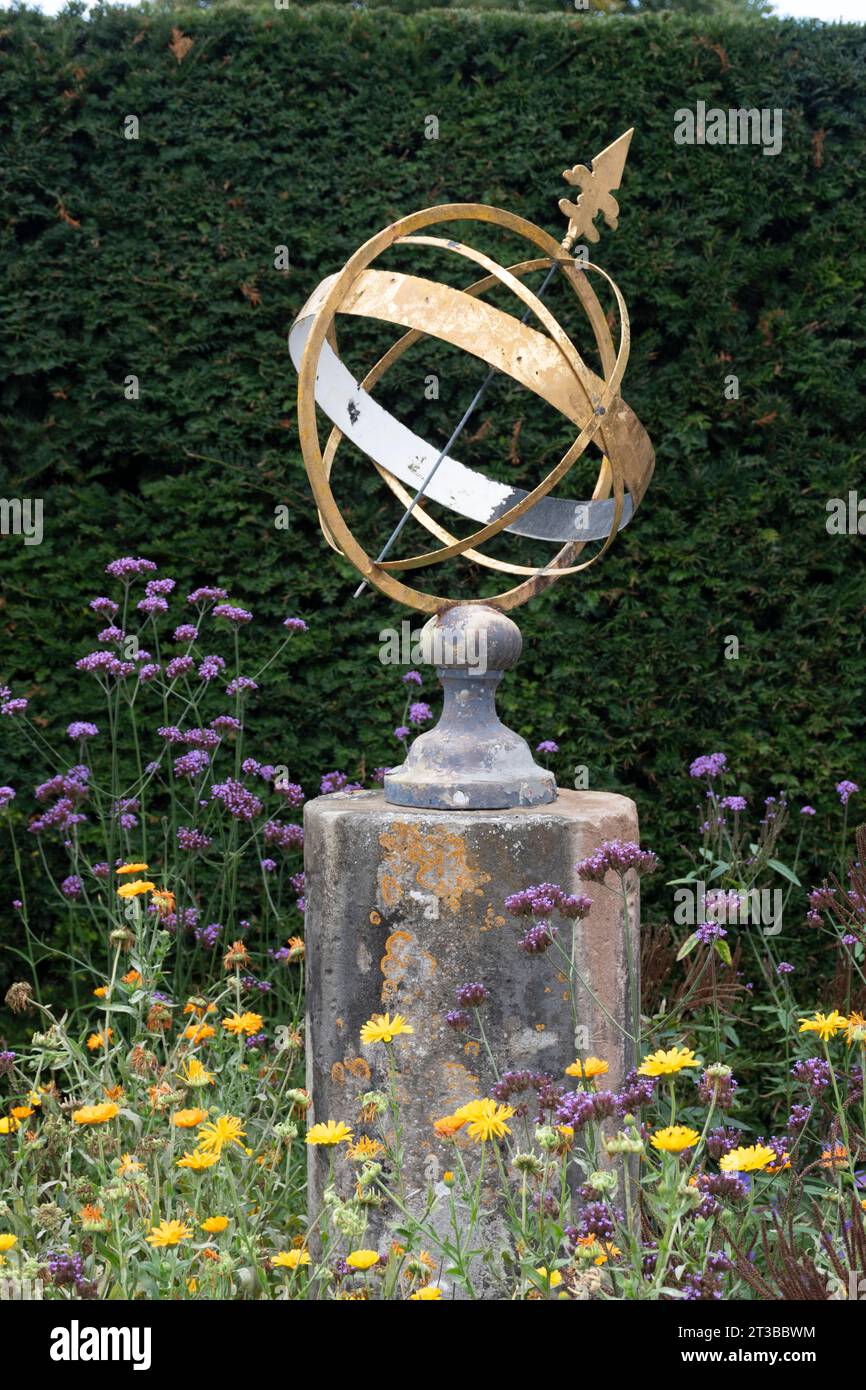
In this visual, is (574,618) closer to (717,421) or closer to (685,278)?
(717,421)

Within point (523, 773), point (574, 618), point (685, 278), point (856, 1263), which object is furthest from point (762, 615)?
point (856, 1263)

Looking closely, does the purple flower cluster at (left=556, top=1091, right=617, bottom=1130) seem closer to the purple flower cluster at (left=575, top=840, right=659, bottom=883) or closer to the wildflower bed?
the wildflower bed

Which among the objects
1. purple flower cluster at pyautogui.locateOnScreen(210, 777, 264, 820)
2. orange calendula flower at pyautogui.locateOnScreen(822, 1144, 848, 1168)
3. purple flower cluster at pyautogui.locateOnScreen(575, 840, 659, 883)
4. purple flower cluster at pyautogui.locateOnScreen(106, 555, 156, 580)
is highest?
purple flower cluster at pyautogui.locateOnScreen(106, 555, 156, 580)

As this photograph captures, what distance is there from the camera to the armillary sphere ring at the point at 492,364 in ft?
9.98

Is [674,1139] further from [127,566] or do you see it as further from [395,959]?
[127,566]

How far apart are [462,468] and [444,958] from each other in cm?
132

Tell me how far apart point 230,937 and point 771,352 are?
3005mm

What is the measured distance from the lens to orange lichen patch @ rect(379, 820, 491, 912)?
120 inches

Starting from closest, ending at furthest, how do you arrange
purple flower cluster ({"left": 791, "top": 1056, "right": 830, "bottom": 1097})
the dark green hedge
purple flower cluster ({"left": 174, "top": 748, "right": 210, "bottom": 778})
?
purple flower cluster ({"left": 791, "top": 1056, "right": 830, "bottom": 1097}) → purple flower cluster ({"left": 174, "top": 748, "right": 210, "bottom": 778}) → the dark green hedge

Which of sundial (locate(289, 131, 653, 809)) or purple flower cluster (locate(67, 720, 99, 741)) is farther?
purple flower cluster (locate(67, 720, 99, 741))

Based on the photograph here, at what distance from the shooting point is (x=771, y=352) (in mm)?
Answer: 5105

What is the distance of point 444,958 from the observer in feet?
9.96

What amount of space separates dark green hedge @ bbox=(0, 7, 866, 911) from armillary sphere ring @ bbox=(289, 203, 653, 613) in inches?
53.6

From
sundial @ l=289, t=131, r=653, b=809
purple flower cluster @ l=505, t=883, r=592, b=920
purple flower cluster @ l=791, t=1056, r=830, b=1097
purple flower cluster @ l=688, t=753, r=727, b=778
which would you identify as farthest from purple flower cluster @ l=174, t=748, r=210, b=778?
purple flower cluster @ l=791, t=1056, r=830, b=1097
